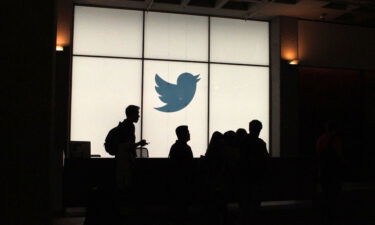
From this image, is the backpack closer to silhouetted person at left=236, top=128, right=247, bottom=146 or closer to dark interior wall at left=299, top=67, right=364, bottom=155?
silhouetted person at left=236, top=128, right=247, bottom=146

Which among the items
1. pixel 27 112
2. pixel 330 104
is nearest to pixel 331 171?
pixel 27 112

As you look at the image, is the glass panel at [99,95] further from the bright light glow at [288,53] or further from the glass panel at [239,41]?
the bright light glow at [288,53]

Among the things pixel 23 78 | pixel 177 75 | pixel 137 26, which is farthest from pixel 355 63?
pixel 23 78

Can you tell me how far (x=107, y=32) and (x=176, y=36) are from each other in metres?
1.82

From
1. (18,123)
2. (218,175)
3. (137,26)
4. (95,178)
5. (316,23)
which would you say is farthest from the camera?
(316,23)

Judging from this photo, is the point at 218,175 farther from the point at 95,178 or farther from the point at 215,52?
the point at 215,52

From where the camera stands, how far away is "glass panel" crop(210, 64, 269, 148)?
1155 centimetres

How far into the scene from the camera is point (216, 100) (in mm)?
11555

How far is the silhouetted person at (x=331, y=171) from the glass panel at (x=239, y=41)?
5.84 metres

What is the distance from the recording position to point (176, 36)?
11.3m

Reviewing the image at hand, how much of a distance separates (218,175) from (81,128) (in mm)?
6217

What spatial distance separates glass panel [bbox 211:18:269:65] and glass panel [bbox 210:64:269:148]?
0.25 m

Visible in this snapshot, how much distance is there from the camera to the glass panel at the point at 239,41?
11.6 m

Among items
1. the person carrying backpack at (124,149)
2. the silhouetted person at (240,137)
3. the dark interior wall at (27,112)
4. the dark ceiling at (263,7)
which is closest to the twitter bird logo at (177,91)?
the dark ceiling at (263,7)
